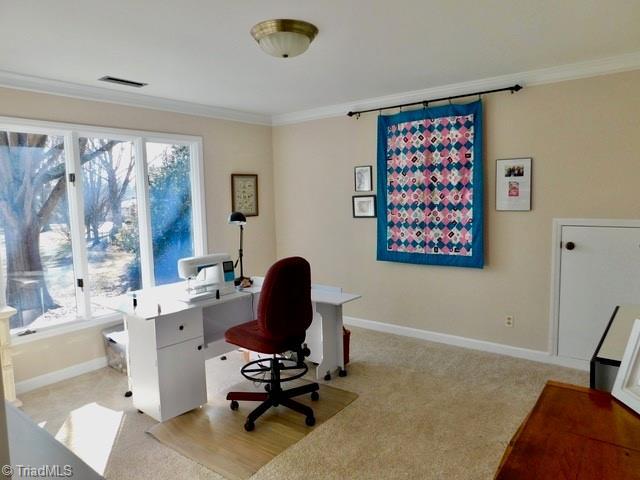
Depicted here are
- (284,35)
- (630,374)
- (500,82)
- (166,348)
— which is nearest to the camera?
(630,374)

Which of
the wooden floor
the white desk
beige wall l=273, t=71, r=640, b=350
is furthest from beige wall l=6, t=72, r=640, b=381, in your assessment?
the wooden floor

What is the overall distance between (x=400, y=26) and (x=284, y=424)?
2.51m

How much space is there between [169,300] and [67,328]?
4.04 feet

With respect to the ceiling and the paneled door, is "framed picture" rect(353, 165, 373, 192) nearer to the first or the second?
the ceiling

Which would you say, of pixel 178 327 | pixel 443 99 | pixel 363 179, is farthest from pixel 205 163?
pixel 443 99

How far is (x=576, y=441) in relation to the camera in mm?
1095

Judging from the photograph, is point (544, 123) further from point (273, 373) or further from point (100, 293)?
point (100, 293)

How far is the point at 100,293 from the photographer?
3818 millimetres

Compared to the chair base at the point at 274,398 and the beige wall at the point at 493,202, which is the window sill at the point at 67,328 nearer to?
the chair base at the point at 274,398

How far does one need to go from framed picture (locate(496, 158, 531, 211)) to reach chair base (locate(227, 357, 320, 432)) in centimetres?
222

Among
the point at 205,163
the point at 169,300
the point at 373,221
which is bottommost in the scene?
the point at 169,300

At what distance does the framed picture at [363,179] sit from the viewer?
4.48 m

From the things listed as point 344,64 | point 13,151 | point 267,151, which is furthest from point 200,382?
point 267,151

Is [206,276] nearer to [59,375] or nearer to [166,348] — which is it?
[166,348]
